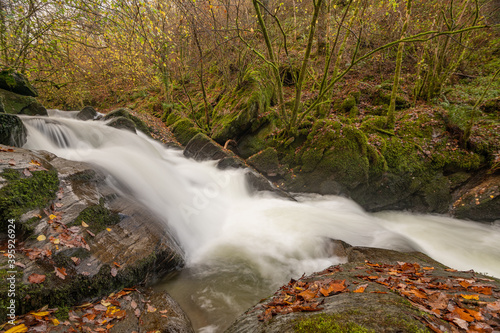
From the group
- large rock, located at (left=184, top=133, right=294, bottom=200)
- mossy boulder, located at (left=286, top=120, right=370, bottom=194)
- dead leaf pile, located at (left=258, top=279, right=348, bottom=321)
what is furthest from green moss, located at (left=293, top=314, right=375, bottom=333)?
mossy boulder, located at (left=286, top=120, right=370, bottom=194)

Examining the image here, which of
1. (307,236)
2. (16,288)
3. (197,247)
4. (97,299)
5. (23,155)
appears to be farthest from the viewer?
(307,236)

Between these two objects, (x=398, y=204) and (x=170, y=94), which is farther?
(x=170, y=94)

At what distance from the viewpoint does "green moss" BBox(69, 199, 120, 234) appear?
3.14m

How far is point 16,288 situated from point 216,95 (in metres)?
12.8

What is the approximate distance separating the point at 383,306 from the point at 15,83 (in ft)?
38.4

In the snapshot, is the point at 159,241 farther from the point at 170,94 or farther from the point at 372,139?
the point at 170,94

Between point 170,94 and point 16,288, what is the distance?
14.2 metres

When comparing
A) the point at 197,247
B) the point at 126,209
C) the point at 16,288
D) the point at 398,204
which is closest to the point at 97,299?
the point at 16,288

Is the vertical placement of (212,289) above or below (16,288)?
below

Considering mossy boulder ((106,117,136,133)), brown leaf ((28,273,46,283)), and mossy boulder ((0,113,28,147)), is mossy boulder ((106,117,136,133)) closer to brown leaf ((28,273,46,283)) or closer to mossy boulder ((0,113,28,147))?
mossy boulder ((0,113,28,147))

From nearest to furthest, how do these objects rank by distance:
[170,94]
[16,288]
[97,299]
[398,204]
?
1. [16,288]
2. [97,299]
3. [398,204]
4. [170,94]

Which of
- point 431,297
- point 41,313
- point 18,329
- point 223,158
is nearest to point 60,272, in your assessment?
point 41,313

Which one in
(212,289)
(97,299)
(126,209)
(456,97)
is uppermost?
(456,97)

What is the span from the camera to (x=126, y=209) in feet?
12.6
